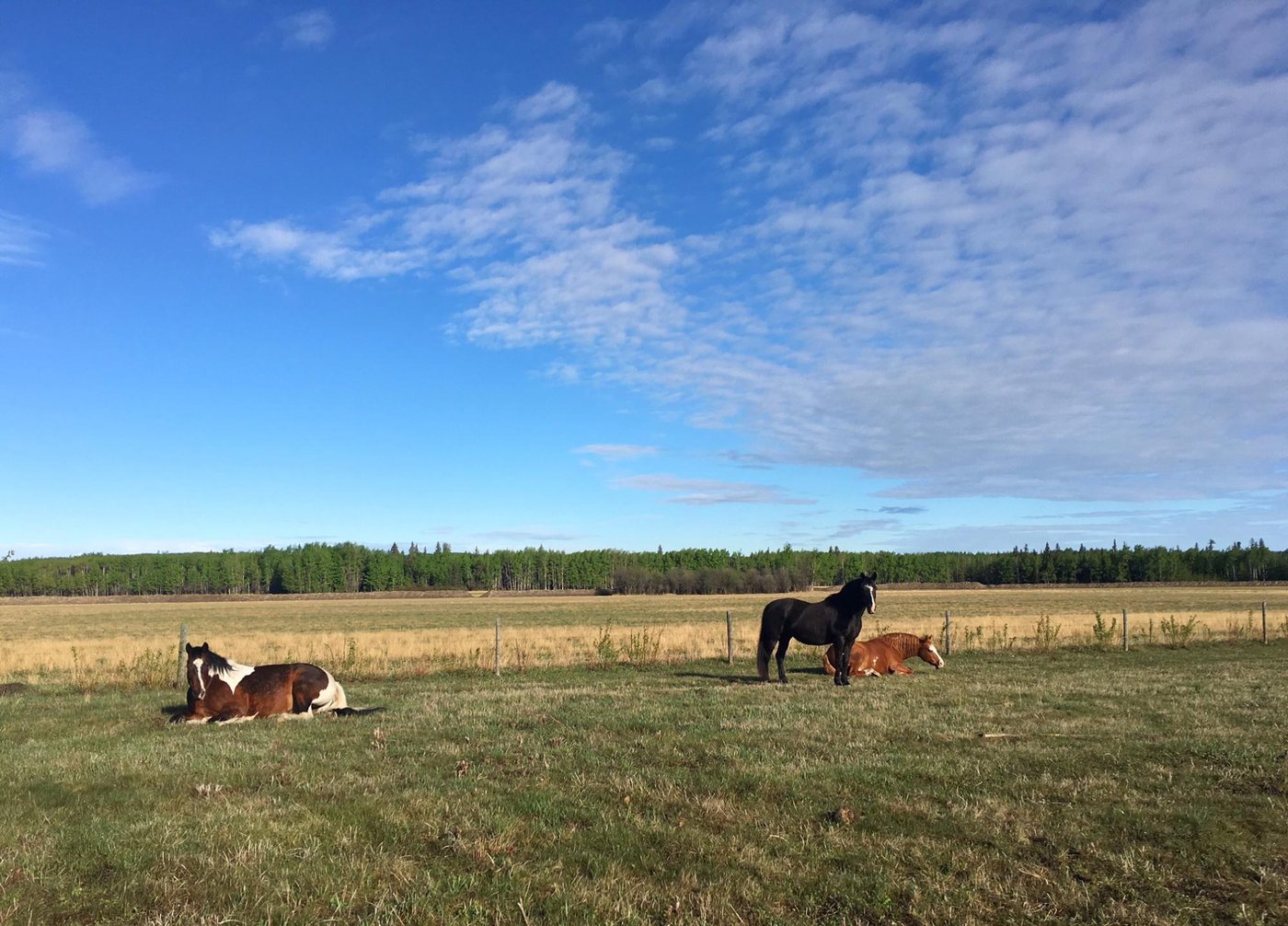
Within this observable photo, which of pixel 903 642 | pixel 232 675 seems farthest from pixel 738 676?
pixel 232 675

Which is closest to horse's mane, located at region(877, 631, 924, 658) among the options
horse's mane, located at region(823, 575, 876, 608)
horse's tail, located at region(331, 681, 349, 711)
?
horse's mane, located at region(823, 575, 876, 608)

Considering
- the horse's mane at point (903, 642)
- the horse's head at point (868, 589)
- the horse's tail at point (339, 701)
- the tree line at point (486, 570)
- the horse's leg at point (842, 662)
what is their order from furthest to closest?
the tree line at point (486, 570) < the horse's mane at point (903, 642) < the horse's head at point (868, 589) < the horse's leg at point (842, 662) < the horse's tail at point (339, 701)

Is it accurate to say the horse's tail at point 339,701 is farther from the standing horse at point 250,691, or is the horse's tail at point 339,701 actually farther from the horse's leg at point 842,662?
the horse's leg at point 842,662

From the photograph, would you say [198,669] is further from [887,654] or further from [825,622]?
[887,654]

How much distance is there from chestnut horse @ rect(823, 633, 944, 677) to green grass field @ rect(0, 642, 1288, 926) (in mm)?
5529

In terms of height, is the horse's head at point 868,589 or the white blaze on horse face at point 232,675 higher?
the horse's head at point 868,589

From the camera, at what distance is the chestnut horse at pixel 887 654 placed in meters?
19.4

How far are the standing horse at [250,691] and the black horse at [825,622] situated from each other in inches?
351

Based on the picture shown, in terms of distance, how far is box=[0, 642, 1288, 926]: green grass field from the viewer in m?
5.57

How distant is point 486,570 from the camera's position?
19875 cm

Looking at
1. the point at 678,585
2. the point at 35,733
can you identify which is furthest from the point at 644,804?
the point at 678,585

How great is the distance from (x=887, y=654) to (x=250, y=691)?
14065 mm

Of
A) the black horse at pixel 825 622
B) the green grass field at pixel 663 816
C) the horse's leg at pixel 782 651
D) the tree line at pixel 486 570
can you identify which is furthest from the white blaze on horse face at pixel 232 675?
the tree line at pixel 486 570

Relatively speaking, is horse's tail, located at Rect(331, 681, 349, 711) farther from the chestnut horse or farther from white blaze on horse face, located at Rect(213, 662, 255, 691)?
the chestnut horse
